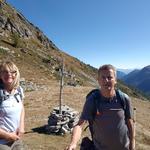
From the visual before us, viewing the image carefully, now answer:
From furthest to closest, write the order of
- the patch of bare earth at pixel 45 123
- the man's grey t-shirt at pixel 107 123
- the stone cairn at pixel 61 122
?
the stone cairn at pixel 61 122
the patch of bare earth at pixel 45 123
the man's grey t-shirt at pixel 107 123

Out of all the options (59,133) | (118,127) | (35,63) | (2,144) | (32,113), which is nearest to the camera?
(118,127)

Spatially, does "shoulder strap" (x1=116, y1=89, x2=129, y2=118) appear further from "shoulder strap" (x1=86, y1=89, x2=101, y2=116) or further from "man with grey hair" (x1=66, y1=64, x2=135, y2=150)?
"shoulder strap" (x1=86, y1=89, x2=101, y2=116)

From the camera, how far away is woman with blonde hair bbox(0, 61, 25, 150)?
6.99 metres

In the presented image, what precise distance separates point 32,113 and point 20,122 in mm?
20373

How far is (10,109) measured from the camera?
7.08 m

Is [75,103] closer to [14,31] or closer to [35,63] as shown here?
[35,63]

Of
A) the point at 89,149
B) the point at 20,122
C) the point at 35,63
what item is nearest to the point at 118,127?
the point at 89,149

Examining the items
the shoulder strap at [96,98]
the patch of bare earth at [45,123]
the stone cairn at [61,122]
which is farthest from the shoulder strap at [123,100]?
the stone cairn at [61,122]

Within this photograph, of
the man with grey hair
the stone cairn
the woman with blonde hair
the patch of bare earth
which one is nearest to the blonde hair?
the woman with blonde hair

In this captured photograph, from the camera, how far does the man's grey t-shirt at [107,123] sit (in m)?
6.42

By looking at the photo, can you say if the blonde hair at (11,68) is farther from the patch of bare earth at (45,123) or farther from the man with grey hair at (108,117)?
the patch of bare earth at (45,123)

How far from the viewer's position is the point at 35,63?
76000mm

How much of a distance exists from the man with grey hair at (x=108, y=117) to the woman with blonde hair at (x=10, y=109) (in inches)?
54.8

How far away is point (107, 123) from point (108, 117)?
0.10 meters
